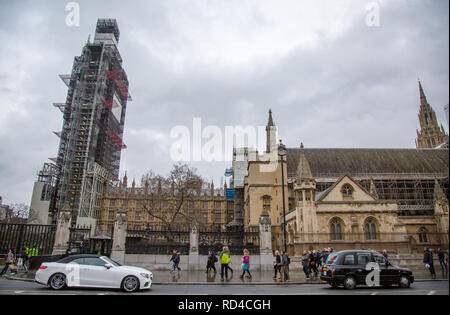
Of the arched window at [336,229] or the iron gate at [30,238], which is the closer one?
the iron gate at [30,238]

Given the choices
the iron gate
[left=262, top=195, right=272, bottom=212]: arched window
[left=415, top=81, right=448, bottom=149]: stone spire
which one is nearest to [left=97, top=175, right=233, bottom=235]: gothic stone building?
[left=262, top=195, right=272, bottom=212]: arched window

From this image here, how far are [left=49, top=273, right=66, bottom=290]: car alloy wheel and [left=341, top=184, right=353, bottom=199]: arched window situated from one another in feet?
79.1

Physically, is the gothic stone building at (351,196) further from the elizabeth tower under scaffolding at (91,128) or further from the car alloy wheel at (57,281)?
the elizabeth tower under scaffolding at (91,128)

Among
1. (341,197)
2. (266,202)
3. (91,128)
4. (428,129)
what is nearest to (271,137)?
(266,202)

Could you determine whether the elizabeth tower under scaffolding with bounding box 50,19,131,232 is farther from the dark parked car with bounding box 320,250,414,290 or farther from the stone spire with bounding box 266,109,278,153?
the dark parked car with bounding box 320,250,414,290

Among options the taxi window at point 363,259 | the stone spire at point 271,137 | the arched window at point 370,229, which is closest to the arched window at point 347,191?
the arched window at point 370,229

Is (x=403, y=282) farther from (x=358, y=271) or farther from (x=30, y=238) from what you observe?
(x=30, y=238)

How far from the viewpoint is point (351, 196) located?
1054 inches

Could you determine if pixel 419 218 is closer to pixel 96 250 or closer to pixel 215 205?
pixel 96 250

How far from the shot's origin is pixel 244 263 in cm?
1524

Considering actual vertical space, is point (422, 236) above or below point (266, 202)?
below

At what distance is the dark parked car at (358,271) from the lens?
10.6 metres

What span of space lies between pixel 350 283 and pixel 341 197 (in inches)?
674

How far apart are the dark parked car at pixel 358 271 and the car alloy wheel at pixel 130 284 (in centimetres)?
725
